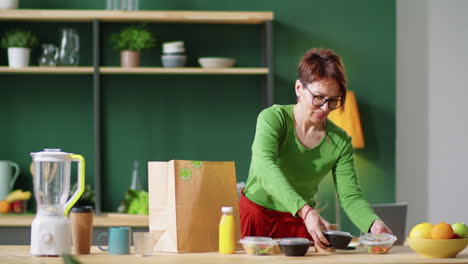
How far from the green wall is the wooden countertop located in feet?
1.33

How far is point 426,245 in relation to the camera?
240 cm

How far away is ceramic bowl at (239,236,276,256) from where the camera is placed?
2.44m

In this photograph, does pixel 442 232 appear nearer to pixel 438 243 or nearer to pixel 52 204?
pixel 438 243

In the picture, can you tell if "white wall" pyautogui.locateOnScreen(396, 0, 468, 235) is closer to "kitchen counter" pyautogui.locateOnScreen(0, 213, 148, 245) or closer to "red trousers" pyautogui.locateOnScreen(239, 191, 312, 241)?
"kitchen counter" pyautogui.locateOnScreen(0, 213, 148, 245)

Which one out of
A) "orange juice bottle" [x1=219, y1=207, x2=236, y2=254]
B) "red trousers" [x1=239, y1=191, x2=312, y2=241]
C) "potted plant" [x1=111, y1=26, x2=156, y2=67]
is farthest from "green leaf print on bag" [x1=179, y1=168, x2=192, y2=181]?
"potted plant" [x1=111, y1=26, x2=156, y2=67]

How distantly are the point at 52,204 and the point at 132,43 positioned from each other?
2.32m

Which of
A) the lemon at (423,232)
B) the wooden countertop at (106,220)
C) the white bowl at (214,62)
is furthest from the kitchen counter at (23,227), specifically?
the lemon at (423,232)

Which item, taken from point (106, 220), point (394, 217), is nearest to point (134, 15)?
point (106, 220)

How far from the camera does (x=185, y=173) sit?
2.57 metres

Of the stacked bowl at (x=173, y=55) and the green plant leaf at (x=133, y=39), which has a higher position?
the green plant leaf at (x=133, y=39)

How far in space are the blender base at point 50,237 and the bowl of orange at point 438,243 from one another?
1.07 m

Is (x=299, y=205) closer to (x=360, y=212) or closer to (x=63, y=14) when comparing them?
(x=360, y=212)

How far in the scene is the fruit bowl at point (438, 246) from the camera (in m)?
2.39

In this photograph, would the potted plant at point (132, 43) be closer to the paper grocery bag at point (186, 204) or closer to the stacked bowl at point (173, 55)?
the stacked bowl at point (173, 55)
